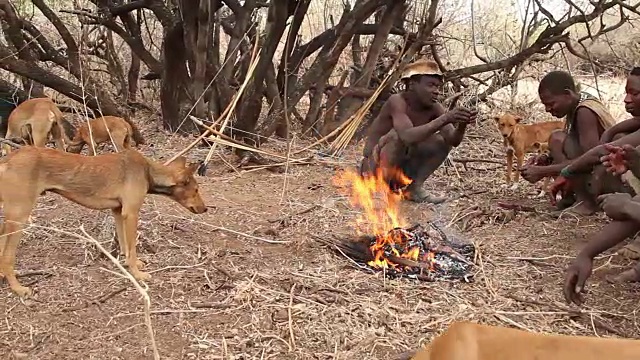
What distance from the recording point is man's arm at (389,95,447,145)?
5207mm

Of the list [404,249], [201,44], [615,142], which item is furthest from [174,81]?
[615,142]

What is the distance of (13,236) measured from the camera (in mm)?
3773

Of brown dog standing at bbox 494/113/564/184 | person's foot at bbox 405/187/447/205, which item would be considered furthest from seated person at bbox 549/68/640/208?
brown dog standing at bbox 494/113/564/184

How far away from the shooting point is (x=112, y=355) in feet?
10.4

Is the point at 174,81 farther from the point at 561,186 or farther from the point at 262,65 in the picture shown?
the point at 561,186

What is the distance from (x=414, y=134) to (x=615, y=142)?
159 cm

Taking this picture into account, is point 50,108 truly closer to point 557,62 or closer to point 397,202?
point 397,202

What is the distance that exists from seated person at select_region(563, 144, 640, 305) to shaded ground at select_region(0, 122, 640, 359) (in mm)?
177

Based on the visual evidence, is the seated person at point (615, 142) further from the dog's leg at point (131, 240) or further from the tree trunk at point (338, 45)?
the tree trunk at point (338, 45)

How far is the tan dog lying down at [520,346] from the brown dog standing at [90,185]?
2.56 meters

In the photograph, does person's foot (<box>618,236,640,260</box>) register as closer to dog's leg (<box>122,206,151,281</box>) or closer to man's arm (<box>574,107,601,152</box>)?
man's arm (<box>574,107,601,152</box>)

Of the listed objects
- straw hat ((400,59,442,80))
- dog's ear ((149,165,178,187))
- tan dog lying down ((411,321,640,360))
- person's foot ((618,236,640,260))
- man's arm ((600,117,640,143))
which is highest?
straw hat ((400,59,442,80))

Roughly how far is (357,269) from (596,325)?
1410mm

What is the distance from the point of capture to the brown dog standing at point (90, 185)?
3719 millimetres
